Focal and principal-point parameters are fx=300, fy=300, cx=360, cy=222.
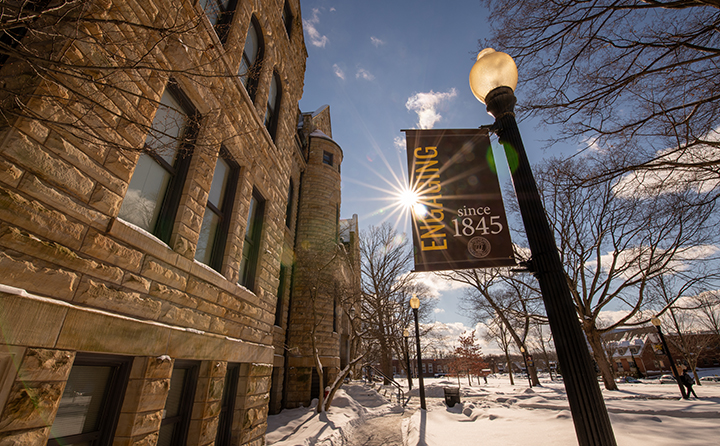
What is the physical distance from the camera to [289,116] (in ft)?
27.5

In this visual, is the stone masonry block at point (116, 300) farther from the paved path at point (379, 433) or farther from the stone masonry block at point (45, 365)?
the paved path at point (379, 433)

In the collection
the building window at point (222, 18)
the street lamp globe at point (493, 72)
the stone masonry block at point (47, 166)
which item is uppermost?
the building window at point (222, 18)

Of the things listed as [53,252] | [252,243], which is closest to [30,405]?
[53,252]

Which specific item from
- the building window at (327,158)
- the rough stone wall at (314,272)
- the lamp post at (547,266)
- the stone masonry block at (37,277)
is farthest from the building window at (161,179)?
the building window at (327,158)

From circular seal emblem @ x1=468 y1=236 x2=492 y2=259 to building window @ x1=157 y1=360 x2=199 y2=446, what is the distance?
13.0ft

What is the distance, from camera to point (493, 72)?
2.95 m

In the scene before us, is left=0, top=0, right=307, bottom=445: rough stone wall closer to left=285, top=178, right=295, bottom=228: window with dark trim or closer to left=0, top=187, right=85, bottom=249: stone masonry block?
left=0, top=187, right=85, bottom=249: stone masonry block

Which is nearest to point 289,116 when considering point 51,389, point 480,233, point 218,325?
point 218,325

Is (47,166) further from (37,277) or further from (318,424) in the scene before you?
(318,424)

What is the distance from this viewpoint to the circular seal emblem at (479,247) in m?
3.21

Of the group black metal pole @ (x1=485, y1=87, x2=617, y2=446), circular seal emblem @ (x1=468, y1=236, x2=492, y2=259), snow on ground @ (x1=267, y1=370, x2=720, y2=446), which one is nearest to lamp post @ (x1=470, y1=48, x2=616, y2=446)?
black metal pole @ (x1=485, y1=87, x2=617, y2=446)

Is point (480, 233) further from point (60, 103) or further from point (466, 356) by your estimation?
point (466, 356)

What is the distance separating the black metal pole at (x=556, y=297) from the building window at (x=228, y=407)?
15.9 feet

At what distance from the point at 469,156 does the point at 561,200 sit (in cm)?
1577
